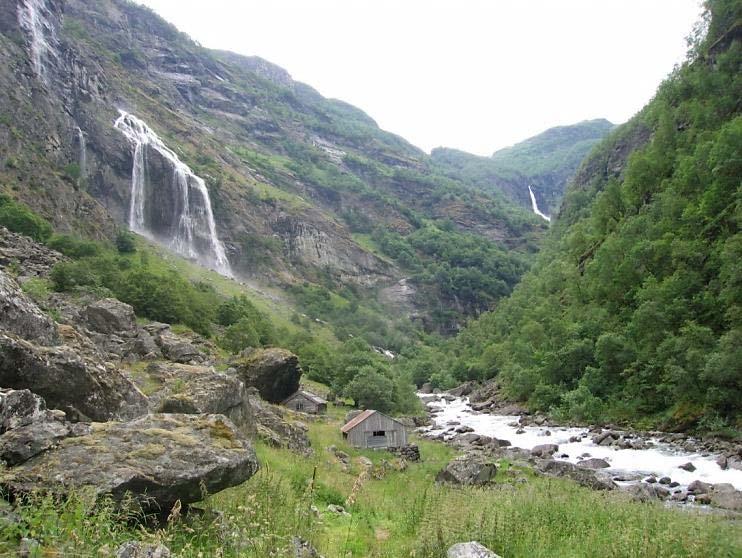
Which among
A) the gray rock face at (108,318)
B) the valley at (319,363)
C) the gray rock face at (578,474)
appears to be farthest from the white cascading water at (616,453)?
the gray rock face at (108,318)

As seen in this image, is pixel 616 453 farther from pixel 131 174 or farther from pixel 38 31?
pixel 38 31

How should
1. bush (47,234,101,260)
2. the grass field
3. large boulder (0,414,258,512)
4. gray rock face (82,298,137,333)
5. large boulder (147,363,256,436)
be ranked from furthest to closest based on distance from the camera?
bush (47,234,101,260)
gray rock face (82,298,137,333)
large boulder (147,363,256,436)
large boulder (0,414,258,512)
the grass field

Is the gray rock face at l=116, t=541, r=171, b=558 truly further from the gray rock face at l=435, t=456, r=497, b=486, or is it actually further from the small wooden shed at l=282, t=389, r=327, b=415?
the small wooden shed at l=282, t=389, r=327, b=415

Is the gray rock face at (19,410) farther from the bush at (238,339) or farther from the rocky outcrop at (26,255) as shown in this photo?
the bush at (238,339)

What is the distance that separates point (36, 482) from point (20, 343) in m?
3.15

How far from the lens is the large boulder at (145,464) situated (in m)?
5.68

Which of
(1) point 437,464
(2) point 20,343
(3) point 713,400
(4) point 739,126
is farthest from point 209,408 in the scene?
(4) point 739,126

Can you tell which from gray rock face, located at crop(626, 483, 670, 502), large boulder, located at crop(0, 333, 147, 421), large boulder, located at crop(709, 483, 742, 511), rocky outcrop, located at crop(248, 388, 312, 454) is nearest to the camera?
large boulder, located at crop(0, 333, 147, 421)

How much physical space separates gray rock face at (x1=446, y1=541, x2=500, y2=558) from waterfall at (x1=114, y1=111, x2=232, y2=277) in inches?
4192

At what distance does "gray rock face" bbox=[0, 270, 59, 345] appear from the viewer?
9258 millimetres

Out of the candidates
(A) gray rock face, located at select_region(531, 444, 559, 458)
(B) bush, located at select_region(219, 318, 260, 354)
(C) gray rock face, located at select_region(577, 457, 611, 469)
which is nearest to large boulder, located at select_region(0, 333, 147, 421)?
(C) gray rock face, located at select_region(577, 457, 611, 469)

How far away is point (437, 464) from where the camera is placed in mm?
28391

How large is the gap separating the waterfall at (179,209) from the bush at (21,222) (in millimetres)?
44616

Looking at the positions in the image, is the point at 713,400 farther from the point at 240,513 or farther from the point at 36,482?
the point at 36,482
